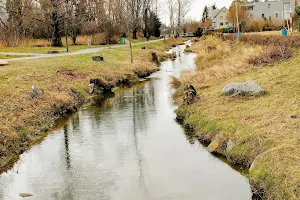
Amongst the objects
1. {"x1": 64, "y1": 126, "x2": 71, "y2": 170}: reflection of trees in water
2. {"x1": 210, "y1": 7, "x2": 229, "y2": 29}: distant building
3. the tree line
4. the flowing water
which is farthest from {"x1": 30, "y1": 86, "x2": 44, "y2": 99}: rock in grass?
{"x1": 210, "y1": 7, "x2": 229, "y2": 29}: distant building

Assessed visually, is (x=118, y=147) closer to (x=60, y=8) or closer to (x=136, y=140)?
(x=136, y=140)

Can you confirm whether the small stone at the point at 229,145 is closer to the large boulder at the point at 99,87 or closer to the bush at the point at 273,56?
the bush at the point at 273,56

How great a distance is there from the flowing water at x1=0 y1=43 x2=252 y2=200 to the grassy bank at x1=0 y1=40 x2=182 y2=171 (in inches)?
29.7

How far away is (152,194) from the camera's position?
29.8ft

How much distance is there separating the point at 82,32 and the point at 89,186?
146 ft

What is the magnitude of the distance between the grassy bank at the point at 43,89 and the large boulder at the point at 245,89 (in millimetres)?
7423

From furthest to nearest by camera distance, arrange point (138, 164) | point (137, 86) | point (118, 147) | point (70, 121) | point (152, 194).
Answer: point (137, 86), point (70, 121), point (118, 147), point (138, 164), point (152, 194)

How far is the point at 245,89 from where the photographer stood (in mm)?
14516

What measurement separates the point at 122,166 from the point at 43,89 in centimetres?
947

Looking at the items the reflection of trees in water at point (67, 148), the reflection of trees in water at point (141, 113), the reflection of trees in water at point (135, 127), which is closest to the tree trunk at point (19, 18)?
the reflection of trees in water at point (141, 113)

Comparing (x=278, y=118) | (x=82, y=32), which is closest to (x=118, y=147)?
(x=278, y=118)

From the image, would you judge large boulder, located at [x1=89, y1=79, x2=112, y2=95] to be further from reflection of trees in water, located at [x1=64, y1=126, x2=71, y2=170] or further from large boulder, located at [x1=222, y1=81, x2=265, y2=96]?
large boulder, located at [x1=222, y1=81, x2=265, y2=96]

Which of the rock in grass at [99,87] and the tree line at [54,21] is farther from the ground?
the tree line at [54,21]

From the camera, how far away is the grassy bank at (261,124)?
825 centimetres
